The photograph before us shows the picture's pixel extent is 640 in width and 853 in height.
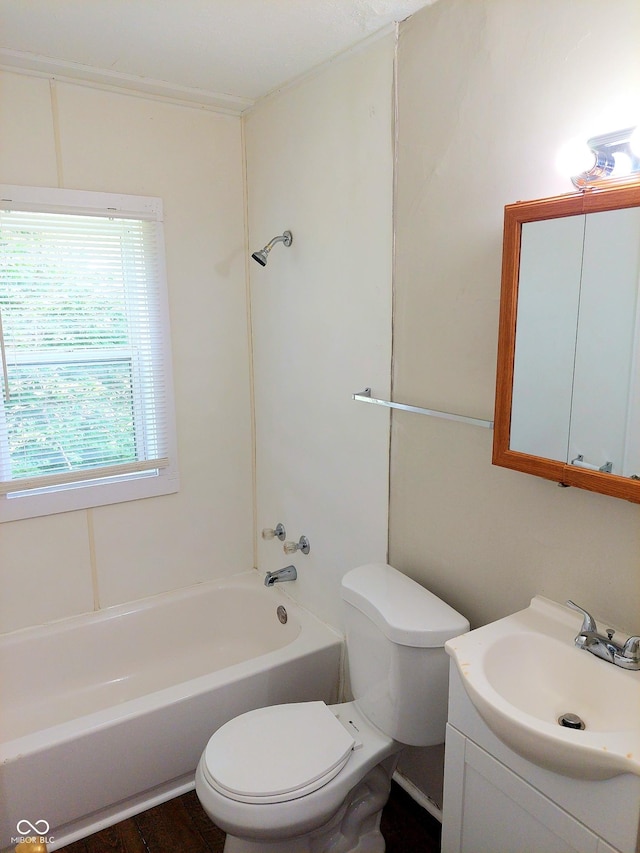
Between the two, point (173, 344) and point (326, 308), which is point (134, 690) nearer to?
point (173, 344)

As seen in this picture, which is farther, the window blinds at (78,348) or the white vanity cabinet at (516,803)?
the window blinds at (78,348)

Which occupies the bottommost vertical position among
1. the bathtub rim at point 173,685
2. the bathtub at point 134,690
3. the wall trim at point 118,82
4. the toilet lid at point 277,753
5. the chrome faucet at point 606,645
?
the bathtub at point 134,690

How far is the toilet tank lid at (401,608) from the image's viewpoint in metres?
1.64

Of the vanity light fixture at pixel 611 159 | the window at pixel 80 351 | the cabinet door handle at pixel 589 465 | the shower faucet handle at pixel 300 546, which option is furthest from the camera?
the shower faucet handle at pixel 300 546

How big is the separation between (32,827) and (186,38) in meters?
2.44

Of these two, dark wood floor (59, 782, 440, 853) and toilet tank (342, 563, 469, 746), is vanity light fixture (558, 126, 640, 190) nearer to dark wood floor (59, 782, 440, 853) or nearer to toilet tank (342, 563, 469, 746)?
toilet tank (342, 563, 469, 746)

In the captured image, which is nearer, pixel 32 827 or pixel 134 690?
pixel 32 827

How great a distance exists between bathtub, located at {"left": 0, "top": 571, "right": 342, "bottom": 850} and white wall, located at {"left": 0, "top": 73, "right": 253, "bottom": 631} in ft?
0.40

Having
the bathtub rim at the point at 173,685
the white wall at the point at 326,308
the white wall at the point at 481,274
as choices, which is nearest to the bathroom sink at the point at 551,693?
the white wall at the point at 481,274

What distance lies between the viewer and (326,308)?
7.38 ft

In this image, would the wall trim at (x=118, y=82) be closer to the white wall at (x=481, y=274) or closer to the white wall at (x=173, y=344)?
the white wall at (x=173, y=344)

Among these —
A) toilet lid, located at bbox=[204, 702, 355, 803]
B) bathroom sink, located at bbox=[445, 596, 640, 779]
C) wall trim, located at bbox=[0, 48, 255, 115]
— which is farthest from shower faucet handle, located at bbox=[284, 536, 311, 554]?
wall trim, located at bbox=[0, 48, 255, 115]

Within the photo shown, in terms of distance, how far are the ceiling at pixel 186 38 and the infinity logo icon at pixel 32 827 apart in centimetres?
234

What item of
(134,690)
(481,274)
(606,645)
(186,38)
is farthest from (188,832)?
(186,38)
